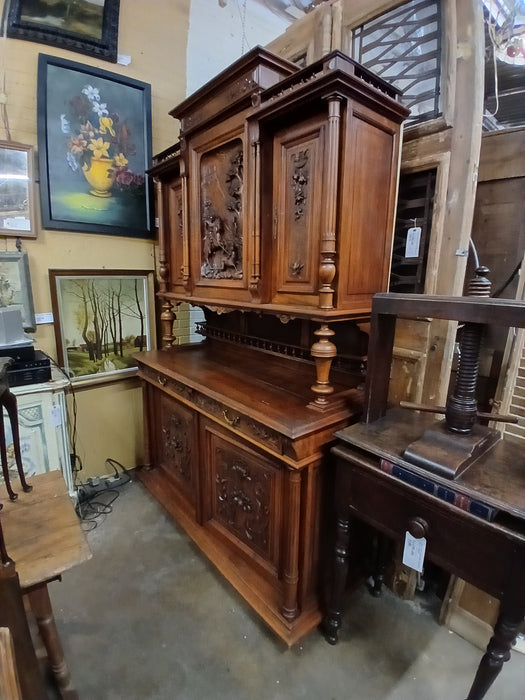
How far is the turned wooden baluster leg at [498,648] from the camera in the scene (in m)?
0.95

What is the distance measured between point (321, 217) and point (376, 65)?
955mm

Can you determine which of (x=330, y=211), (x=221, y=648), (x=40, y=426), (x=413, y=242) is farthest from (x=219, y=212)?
(x=221, y=648)

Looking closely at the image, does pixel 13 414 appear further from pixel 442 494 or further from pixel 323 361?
pixel 442 494

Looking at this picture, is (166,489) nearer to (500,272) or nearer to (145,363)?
(145,363)

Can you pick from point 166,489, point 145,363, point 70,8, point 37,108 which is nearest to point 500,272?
point 145,363

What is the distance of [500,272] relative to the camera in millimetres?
1528

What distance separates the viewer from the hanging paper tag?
1516 mm

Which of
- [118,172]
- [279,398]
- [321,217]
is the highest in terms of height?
[118,172]

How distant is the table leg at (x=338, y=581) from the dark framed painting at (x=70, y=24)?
9.25 ft

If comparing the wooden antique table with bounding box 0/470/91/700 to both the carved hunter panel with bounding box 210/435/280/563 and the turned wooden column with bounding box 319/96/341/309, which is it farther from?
the turned wooden column with bounding box 319/96/341/309

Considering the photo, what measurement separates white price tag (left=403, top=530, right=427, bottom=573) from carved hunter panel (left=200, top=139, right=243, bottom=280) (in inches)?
48.8

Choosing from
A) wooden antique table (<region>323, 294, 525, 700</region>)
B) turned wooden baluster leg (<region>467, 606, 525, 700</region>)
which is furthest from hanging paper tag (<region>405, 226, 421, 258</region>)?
turned wooden baluster leg (<region>467, 606, 525, 700</region>)

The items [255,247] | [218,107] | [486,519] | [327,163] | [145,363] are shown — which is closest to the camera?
[486,519]

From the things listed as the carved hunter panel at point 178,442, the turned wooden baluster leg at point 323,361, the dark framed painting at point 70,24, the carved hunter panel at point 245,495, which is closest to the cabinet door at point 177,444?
the carved hunter panel at point 178,442
